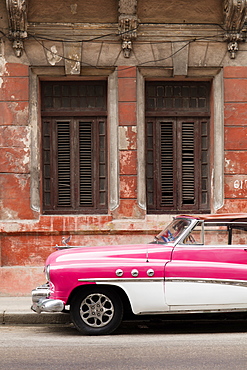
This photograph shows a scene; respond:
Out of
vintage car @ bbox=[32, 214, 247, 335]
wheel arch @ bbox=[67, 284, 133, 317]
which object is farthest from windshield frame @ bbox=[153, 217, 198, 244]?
wheel arch @ bbox=[67, 284, 133, 317]

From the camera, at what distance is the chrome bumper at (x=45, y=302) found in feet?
28.5

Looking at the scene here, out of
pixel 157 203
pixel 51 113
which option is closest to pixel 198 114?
pixel 157 203

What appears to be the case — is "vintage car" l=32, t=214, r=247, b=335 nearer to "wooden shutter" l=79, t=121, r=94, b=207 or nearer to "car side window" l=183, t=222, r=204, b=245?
"car side window" l=183, t=222, r=204, b=245

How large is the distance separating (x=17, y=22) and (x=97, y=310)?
627 centimetres

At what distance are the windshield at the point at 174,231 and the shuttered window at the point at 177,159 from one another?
3.66m

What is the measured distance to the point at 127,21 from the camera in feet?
42.0

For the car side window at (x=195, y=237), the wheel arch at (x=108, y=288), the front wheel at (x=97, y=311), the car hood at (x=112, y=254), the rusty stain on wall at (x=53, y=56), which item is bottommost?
the front wheel at (x=97, y=311)

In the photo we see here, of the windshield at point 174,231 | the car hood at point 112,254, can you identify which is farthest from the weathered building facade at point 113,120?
the car hood at point 112,254

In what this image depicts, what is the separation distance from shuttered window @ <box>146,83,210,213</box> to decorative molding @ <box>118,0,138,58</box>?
1.09m

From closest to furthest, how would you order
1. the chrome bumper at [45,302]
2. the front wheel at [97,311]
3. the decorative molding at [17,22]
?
the chrome bumper at [45,302] < the front wheel at [97,311] < the decorative molding at [17,22]

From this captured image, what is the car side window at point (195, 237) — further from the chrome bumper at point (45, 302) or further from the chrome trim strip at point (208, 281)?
the chrome bumper at point (45, 302)

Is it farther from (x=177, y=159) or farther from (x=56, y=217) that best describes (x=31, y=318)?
(x=177, y=159)

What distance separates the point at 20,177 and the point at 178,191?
310cm

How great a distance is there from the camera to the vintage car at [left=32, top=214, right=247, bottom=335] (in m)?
8.77
